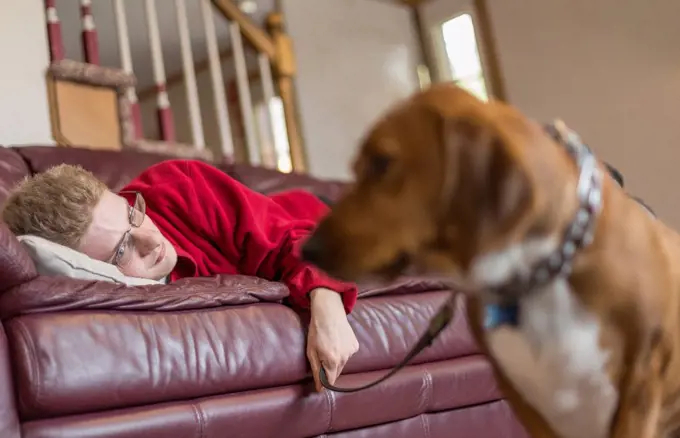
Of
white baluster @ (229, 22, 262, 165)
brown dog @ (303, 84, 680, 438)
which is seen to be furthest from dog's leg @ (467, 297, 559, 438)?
white baluster @ (229, 22, 262, 165)

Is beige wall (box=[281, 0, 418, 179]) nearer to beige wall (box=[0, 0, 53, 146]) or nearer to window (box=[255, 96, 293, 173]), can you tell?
window (box=[255, 96, 293, 173])

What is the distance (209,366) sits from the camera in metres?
1.07

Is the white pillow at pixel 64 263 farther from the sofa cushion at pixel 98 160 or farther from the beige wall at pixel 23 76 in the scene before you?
the beige wall at pixel 23 76

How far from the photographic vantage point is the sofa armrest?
97 cm

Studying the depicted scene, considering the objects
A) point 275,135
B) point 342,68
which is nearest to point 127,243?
point 275,135

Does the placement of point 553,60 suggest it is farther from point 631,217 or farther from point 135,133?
point 631,217

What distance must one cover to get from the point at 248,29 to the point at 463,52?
119 cm

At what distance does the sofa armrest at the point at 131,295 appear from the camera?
38.1 inches

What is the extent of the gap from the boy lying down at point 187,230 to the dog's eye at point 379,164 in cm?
45

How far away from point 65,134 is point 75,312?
134 cm

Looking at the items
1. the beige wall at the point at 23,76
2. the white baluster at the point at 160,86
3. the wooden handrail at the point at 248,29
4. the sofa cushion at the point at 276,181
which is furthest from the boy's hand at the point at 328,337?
the wooden handrail at the point at 248,29

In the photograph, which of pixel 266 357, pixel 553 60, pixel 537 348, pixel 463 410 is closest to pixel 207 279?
pixel 266 357

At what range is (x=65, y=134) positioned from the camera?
86.4 inches

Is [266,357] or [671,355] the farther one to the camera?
[266,357]
